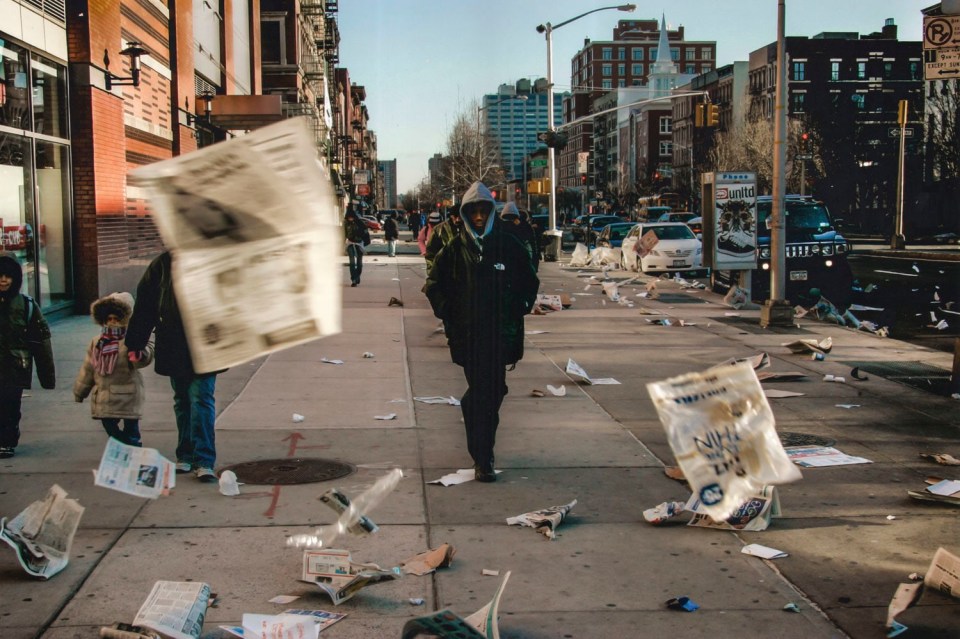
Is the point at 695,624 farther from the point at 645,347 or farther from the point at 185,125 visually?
the point at 185,125

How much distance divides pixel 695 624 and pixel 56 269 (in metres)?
13.8

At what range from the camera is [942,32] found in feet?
35.0

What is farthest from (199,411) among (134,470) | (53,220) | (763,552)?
(53,220)

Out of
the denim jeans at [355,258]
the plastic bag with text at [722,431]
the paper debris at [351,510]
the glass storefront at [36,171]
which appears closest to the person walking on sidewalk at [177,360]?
the paper debris at [351,510]

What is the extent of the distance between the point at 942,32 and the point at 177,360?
840 centimetres

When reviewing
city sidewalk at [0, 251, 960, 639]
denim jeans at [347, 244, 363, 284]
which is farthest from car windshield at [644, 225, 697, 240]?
city sidewalk at [0, 251, 960, 639]

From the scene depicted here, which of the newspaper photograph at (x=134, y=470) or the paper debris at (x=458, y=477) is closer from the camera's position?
the newspaper photograph at (x=134, y=470)

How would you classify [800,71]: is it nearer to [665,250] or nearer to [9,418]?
[665,250]

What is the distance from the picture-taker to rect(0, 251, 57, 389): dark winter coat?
7391mm

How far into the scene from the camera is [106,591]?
192 inches

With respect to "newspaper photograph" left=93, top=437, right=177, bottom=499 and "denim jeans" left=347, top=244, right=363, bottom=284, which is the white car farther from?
"newspaper photograph" left=93, top=437, right=177, bottom=499

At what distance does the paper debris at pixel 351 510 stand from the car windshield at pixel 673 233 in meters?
24.1

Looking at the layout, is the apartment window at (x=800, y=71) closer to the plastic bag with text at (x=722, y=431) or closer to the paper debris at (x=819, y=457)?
the paper debris at (x=819, y=457)

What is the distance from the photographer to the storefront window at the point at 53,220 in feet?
50.4
